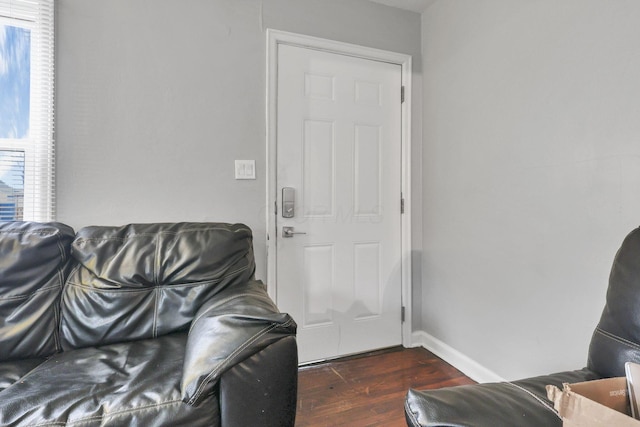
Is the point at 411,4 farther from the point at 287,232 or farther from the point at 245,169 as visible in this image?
the point at 287,232

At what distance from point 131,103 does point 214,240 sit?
0.96 meters

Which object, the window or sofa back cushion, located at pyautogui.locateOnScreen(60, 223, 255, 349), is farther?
the window

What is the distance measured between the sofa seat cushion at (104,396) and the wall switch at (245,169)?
1136mm

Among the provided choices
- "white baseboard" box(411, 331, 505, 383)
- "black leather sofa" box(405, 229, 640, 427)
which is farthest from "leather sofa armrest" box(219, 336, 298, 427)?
"white baseboard" box(411, 331, 505, 383)

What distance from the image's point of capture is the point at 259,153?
2104 millimetres

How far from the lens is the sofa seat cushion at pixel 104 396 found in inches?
36.1

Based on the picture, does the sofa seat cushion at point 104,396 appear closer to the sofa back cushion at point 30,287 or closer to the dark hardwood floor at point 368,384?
the sofa back cushion at point 30,287

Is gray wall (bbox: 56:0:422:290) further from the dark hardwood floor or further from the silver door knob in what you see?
the dark hardwood floor

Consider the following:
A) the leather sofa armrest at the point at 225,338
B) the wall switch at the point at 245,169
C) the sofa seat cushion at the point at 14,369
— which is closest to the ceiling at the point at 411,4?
the wall switch at the point at 245,169

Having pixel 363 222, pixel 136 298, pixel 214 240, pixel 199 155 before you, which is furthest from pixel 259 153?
pixel 136 298

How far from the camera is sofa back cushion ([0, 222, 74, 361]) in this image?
4.35ft

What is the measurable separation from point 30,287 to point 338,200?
5.47ft

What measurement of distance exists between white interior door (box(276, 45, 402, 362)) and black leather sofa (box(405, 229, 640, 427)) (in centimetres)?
143

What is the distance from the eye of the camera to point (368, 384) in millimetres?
1952
